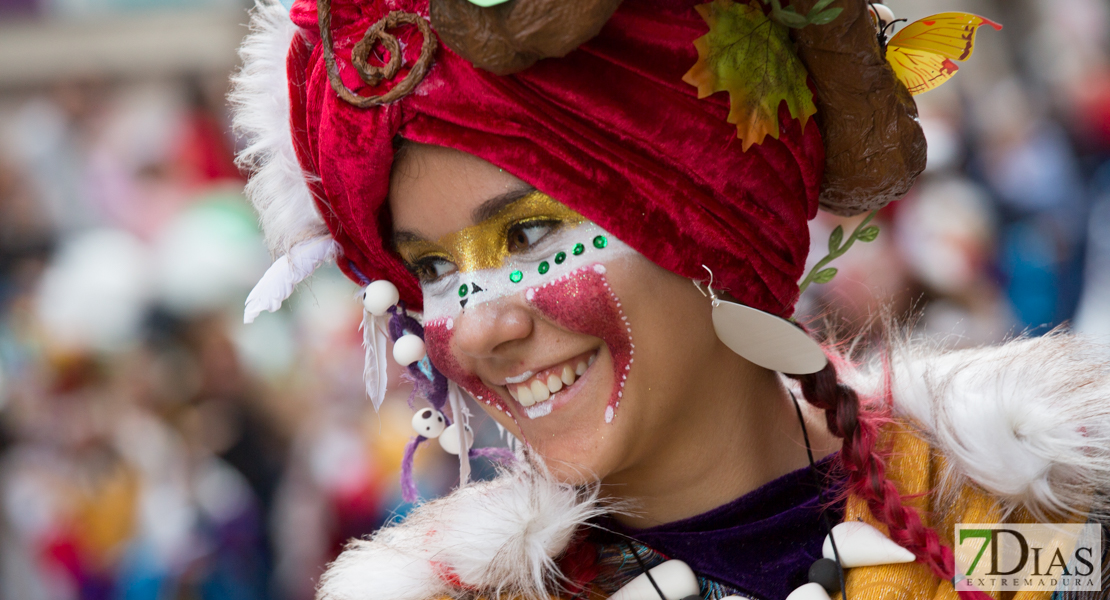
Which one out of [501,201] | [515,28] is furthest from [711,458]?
[515,28]

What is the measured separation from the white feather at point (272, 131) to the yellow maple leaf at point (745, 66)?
76cm

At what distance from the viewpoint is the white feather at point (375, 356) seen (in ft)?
6.20

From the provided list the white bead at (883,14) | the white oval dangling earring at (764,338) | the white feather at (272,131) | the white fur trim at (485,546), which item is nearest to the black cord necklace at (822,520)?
the white fur trim at (485,546)

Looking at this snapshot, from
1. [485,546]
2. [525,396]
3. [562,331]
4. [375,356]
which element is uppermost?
[562,331]

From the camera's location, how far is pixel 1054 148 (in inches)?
205

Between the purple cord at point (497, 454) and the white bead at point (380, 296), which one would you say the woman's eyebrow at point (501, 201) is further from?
the purple cord at point (497, 454)

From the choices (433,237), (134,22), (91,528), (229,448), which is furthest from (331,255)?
(134,22)

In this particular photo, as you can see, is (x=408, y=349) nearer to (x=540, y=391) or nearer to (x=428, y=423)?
(x=428, y=423)

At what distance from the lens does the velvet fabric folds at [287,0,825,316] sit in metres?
1.49

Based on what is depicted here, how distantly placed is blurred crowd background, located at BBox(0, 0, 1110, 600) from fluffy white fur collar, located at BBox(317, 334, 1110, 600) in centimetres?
214

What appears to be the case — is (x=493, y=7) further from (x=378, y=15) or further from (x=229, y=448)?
(x=229, y=448)

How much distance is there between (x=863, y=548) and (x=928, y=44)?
3.05 feet

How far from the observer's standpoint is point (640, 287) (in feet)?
5.09
